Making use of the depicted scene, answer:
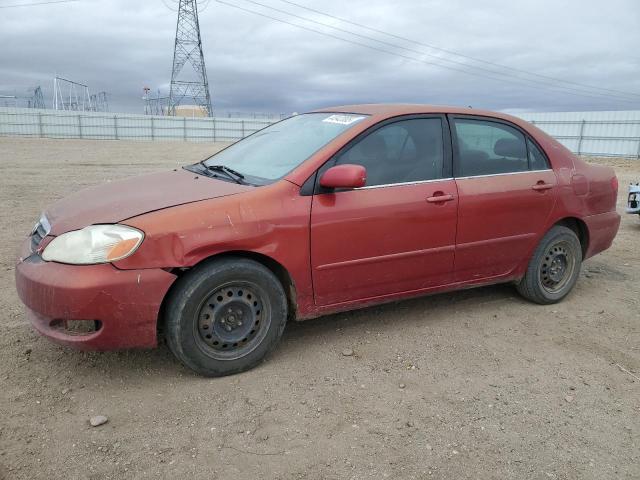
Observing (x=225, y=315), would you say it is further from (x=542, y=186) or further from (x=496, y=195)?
(x=542, y=186)

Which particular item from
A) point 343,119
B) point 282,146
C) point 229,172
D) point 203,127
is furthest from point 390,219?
point 203,127

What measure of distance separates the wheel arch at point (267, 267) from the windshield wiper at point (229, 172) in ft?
1.72

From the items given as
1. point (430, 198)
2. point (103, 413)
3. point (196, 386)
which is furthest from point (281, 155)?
point (103, 413)

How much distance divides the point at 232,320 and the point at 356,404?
86cm

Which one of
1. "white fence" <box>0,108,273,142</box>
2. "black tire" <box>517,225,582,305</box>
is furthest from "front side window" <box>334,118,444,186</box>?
"white fence" <box>0,108,273,142</box>

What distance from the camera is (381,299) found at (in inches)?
141

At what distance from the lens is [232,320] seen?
10.0 ft

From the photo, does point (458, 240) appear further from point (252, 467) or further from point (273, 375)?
point (252, 467)

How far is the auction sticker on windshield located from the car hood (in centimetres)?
89

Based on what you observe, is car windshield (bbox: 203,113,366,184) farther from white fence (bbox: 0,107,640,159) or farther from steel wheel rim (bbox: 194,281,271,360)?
white fence (bbox: 0,107,640,159)

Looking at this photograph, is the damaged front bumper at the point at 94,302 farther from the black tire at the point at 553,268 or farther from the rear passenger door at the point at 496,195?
the black tire at the point at 553,268

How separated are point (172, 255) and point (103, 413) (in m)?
0.88

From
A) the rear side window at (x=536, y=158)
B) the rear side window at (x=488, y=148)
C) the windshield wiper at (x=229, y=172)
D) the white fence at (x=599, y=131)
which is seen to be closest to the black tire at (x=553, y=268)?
the rear side window at (x=536, y=158)

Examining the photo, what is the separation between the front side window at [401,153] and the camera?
3451 millimetres
